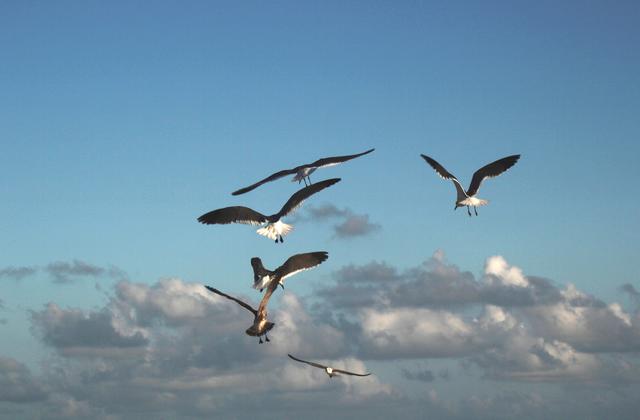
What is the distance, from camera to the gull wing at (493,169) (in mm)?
82250

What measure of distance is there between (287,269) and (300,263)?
913 millimetres

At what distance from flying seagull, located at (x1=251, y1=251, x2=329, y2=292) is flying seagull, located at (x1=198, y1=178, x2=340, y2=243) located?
449 centimetres

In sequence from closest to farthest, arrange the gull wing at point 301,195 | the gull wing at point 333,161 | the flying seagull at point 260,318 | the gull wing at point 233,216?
the flying seagull at point 260,318 → the gull wing at point 301,195 → the gull wing at point 233,216 → the gull wing at point 333,161

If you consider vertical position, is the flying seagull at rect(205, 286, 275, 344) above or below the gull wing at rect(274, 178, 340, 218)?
below

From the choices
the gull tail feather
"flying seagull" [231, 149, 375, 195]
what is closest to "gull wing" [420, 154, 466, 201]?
"flying seagull" [231, 149, 375, 195]

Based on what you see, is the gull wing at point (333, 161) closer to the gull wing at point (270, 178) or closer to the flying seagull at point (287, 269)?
the gull wing at point (270, 178)

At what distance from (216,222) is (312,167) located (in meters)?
8.42

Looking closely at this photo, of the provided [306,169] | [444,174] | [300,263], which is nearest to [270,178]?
[306,169]

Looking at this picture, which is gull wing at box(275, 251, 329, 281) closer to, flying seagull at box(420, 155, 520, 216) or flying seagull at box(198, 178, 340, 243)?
flying seagull at box(198, 178, 340, 243)

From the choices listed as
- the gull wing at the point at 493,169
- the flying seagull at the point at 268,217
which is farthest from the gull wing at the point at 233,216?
the gull wing at the point at 493,169

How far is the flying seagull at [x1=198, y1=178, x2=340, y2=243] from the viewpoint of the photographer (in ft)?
222

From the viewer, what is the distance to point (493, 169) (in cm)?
8331

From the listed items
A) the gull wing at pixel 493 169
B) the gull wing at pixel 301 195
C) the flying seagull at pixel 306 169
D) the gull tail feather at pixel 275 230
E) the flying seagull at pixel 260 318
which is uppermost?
the gull wing at pixel 493 169

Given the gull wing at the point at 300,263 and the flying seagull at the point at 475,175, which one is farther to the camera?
the flying seagull at the point at 475,175
